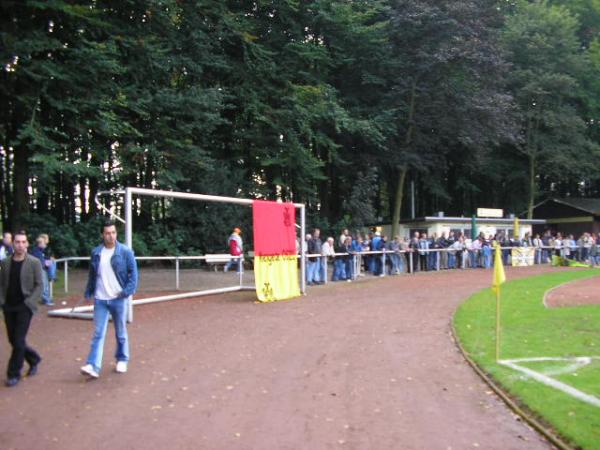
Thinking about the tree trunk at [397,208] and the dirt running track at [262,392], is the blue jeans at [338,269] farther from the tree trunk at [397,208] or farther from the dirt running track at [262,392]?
the tree trunk at [397,208]

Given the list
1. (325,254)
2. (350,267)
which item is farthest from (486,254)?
(325,254)

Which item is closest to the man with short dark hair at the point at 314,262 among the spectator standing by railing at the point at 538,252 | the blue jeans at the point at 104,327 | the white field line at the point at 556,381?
the white field line at the point at 556,381

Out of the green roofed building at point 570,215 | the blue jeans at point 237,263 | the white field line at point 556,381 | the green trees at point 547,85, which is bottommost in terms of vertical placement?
the white field line at point 556,381

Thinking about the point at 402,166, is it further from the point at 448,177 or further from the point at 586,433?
the point at 586,433

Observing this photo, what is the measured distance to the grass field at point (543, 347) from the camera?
6164 millimetres

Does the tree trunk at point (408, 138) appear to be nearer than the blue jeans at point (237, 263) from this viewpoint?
No

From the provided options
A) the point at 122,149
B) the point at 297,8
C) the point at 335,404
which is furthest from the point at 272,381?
the point at 297,8

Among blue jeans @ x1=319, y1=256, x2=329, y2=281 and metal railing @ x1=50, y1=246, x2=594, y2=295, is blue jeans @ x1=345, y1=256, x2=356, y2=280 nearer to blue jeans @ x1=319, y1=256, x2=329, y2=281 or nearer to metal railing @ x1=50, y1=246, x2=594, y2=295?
metal railing @ x1=50, y1=246, x2=594, y2=295

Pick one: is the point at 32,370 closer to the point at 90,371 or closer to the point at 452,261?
the point at 90,371

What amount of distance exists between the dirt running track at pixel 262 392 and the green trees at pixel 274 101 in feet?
34.4

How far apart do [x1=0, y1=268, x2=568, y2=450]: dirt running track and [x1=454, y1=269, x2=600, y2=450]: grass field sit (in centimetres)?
36

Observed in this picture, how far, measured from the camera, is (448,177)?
169 feet

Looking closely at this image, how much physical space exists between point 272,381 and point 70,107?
15497mm

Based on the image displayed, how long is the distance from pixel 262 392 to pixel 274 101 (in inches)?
1052
